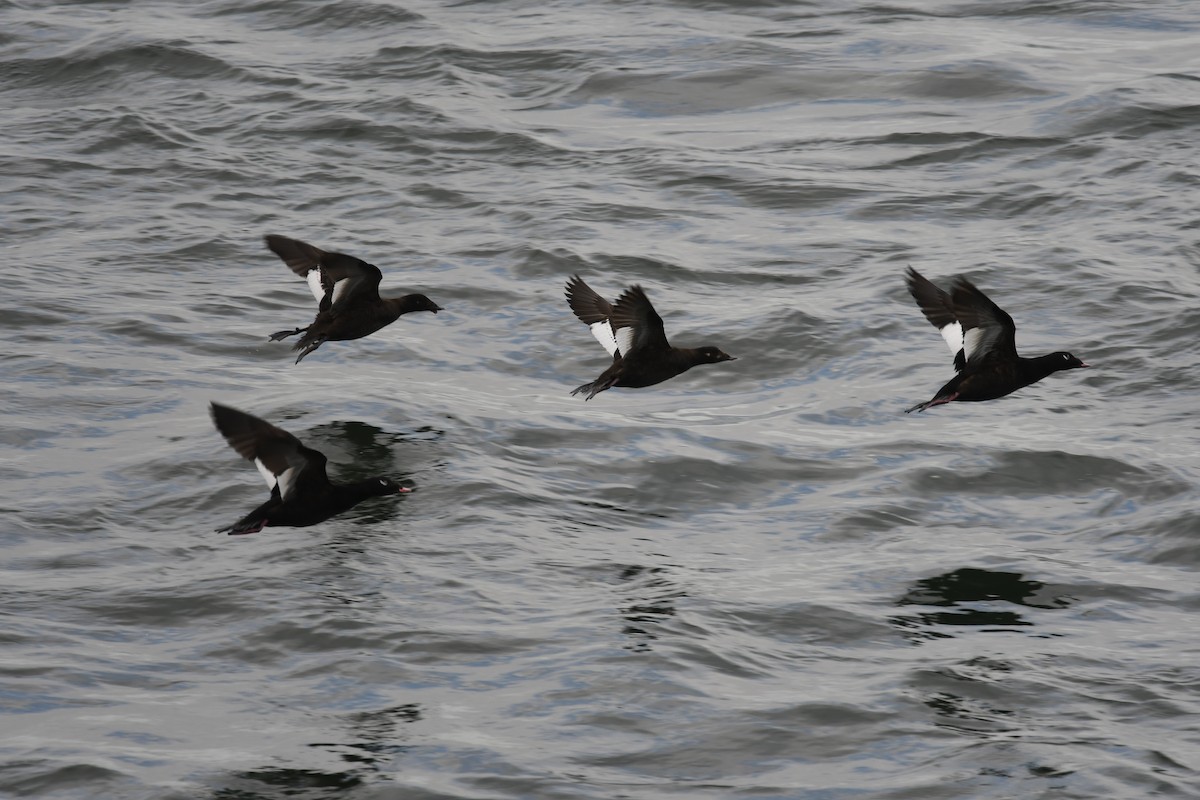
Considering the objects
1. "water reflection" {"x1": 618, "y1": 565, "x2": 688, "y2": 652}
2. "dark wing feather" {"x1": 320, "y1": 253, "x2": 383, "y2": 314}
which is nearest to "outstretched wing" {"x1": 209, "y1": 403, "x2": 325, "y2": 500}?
"water reflection" {"x1": 618, "y1": 565, "x2": 688, "y2": 652}

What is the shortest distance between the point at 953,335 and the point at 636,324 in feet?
7.60

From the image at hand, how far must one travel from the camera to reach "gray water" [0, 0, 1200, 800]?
8484mm

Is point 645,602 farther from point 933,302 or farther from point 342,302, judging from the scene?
point 342,302

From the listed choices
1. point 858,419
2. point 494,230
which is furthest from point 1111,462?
point 494,230

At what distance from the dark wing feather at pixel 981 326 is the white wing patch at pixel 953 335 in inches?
12.6

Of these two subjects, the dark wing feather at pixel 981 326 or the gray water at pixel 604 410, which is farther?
the dark wing feather at pixel 981 326

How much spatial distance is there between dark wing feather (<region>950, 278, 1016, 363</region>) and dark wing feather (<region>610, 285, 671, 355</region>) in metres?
1.95

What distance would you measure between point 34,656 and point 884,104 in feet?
44.6

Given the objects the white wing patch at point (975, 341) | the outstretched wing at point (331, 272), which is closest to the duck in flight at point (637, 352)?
the outstretched wing at point (331, 272)

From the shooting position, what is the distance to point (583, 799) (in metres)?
7.77

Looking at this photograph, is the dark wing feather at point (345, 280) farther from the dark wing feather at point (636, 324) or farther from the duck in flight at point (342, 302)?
the dark wing feather at point (636, 324)

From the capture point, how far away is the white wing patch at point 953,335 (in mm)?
11797

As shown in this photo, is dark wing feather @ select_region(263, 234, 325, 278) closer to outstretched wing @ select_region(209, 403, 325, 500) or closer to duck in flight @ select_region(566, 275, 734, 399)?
duck in flight @ select_region(566, 275, 734, 399)

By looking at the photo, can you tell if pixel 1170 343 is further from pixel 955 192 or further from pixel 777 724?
pixel 777 724
